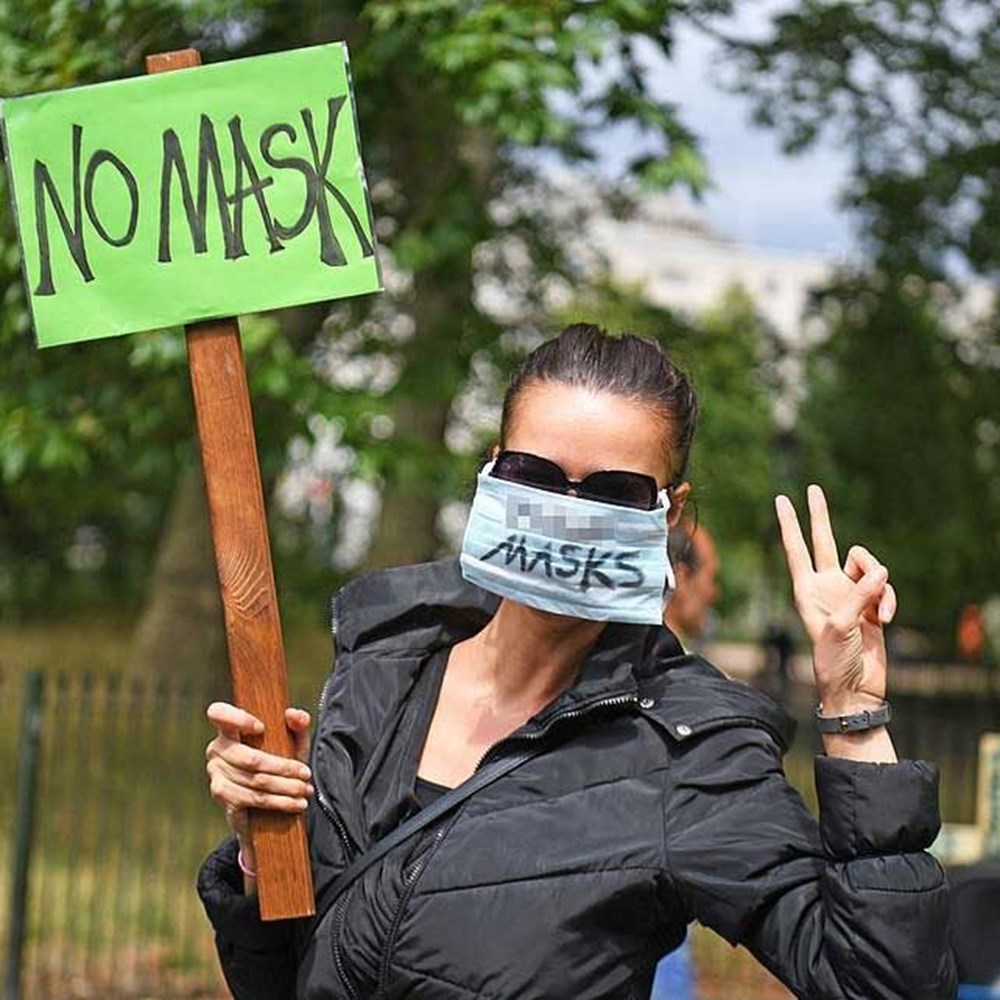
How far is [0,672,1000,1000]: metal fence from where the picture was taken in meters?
8.44

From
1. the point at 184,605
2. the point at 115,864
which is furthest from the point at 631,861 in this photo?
the point at 184,605

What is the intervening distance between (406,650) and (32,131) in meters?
0.76

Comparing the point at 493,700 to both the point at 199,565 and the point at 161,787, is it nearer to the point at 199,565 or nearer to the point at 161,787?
the point at 161,787

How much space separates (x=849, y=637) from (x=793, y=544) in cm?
16

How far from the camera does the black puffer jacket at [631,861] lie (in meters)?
1.87

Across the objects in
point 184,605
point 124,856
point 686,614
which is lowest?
point 124,856

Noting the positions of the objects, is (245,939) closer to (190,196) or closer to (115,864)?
(190,196)

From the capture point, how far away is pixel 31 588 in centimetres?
2603

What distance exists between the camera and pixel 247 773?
2.10m

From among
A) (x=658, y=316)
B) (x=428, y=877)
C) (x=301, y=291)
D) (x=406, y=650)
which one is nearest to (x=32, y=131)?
(x=301, y=291)

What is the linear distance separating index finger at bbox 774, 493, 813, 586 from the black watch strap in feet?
0.49

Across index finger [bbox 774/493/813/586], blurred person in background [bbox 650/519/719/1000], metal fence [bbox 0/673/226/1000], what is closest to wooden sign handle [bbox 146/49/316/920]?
index finger [bbox 774/493/813/586]

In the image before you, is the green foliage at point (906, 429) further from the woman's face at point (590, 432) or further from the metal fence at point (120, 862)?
the woman's face at point (590, 432)

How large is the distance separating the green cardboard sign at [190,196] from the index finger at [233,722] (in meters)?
0.46
